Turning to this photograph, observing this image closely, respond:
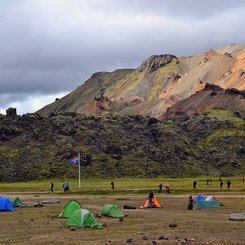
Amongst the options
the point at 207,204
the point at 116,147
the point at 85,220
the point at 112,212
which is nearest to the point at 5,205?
the point at 112,212

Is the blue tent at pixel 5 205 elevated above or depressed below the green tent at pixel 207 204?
above

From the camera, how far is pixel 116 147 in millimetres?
162250

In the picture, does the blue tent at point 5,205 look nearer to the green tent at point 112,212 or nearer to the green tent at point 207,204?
the green tent at point 112,212

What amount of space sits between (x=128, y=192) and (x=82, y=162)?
6670 cm

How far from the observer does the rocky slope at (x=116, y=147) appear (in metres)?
149

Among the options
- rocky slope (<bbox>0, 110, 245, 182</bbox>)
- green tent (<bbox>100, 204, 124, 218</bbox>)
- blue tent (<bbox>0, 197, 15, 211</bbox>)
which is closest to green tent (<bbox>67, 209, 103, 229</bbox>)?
green tent (<bbox>100, 204, 124, 218</bbox>)

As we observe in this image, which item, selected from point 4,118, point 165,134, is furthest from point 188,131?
point 4,118

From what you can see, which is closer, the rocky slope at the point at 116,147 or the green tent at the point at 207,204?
the green tent at the point at 207,204

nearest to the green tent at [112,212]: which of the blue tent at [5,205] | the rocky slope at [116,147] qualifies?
the blue tent at [5,205]

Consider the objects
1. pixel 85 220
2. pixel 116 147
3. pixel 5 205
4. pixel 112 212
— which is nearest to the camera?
pixel 85 220

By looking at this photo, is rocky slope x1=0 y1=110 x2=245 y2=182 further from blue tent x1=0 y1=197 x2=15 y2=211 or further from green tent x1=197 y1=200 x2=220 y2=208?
green tent x1=197 y1=200 x2=220 y2=208

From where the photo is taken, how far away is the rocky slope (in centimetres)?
14938

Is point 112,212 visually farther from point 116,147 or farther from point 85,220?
point 116,147

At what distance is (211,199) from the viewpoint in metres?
55.3
